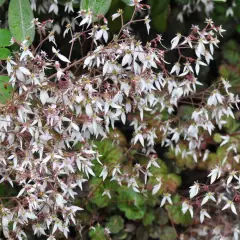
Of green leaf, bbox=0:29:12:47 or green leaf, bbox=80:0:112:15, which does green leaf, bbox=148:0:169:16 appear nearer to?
green leaf, bbox=80:0:112:15

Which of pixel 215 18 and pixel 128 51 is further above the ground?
pixel 128 51

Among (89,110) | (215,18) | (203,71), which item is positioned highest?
(89,110)

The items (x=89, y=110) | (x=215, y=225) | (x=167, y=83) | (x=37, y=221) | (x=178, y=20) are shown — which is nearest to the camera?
(x=89, y=110)

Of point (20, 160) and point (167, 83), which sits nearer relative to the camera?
point (20, 160)

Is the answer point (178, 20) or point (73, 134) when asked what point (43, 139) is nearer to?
point (73, 134)

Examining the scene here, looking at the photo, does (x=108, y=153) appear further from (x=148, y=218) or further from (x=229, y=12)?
(x=229, y=12)

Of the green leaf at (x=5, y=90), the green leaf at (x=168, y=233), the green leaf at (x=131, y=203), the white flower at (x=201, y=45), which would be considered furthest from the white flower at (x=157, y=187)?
the green leaf at (x=5, y=90)

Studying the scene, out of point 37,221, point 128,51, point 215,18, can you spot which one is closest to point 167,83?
point 128,51
